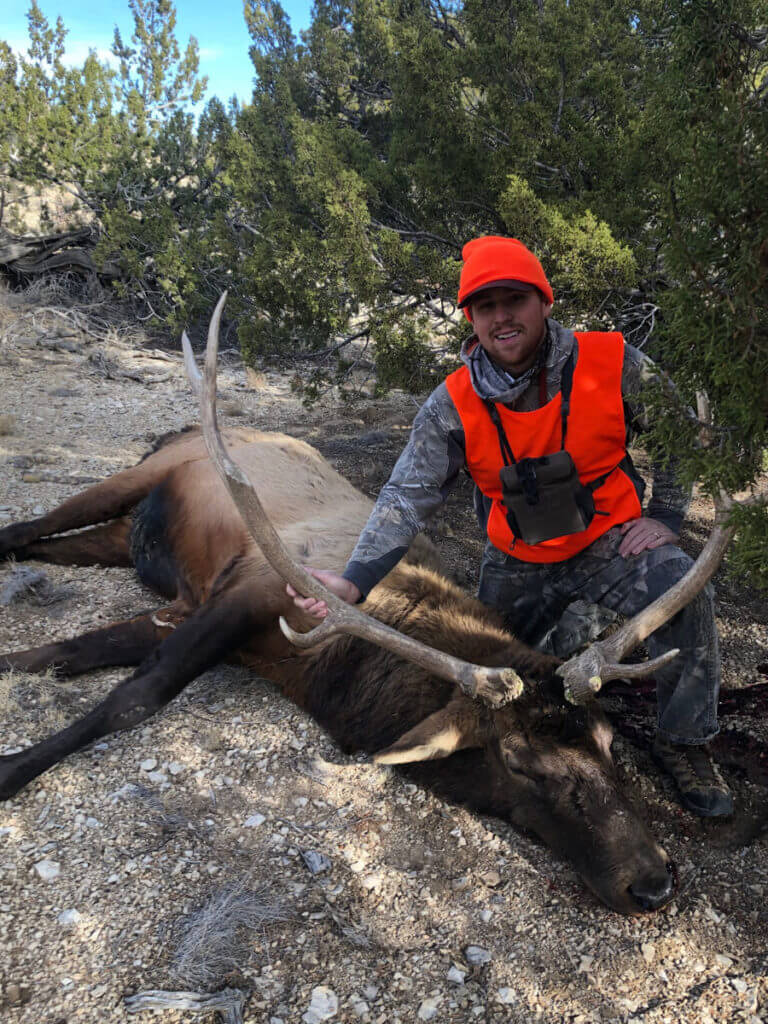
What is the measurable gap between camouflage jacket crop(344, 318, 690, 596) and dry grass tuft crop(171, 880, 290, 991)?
118cm

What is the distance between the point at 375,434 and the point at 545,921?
548 centimetres

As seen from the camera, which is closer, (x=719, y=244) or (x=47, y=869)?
(x=719, y=244)

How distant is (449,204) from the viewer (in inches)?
230

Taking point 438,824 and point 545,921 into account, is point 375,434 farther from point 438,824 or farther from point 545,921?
point 545,921

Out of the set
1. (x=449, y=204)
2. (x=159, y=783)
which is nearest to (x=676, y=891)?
(x=159, y=783)

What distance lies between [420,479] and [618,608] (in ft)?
3.34

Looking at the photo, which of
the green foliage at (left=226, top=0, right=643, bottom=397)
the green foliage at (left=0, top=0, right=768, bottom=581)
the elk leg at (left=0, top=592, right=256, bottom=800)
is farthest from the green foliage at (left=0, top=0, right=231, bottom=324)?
the elk leg at (left=0, top=592, right=256, bottom=800)

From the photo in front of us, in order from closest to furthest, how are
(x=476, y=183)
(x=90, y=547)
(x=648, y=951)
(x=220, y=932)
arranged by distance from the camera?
(x=220, y=932)
(x=648, y=951)
(x=90, y=547)
(x=476, y=183)

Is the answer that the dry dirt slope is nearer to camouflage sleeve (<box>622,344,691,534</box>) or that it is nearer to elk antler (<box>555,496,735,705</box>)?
elk antler (<box>555,496,735,705</box>)

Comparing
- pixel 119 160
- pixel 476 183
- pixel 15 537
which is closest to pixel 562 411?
pixel 476 183

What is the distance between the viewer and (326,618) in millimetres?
2906

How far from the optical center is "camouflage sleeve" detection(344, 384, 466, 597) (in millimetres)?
3260

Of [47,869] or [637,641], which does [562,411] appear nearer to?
[637,641]

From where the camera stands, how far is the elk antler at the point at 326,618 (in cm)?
271
